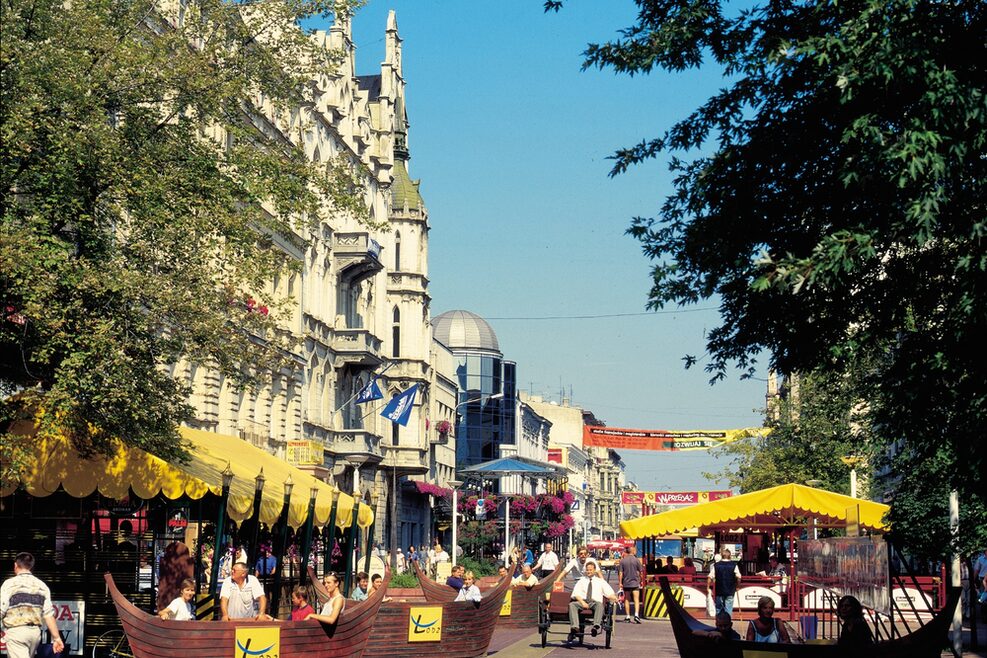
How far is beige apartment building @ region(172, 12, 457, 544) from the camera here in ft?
158

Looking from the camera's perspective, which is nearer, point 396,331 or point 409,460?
point 409,460

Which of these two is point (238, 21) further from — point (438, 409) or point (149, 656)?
point (438, 409)

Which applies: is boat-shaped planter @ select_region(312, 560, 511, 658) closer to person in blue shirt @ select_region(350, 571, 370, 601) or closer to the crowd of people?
the crowd of people

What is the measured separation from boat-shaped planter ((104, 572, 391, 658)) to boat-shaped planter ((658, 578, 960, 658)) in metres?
4.21

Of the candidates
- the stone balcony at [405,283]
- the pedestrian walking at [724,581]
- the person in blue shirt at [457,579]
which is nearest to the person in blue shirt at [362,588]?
the person in blue shirt at [457,579]

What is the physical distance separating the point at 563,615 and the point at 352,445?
31.4 metres

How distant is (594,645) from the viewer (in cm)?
2575

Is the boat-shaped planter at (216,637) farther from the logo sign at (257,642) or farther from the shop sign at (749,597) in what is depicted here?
the shop sign at (749,597)

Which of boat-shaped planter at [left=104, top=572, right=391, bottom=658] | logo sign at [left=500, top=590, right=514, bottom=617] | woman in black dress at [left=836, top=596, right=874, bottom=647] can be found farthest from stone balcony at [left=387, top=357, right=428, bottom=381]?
woman in black dress at [left=836, top=596, right=874, bottom=647]

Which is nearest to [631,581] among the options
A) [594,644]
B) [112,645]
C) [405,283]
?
[594,644]

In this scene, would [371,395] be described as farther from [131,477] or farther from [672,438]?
[131,477]

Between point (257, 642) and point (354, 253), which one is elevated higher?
point (354, 253)

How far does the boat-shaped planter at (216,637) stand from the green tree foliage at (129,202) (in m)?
3.21

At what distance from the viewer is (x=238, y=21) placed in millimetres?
21578
